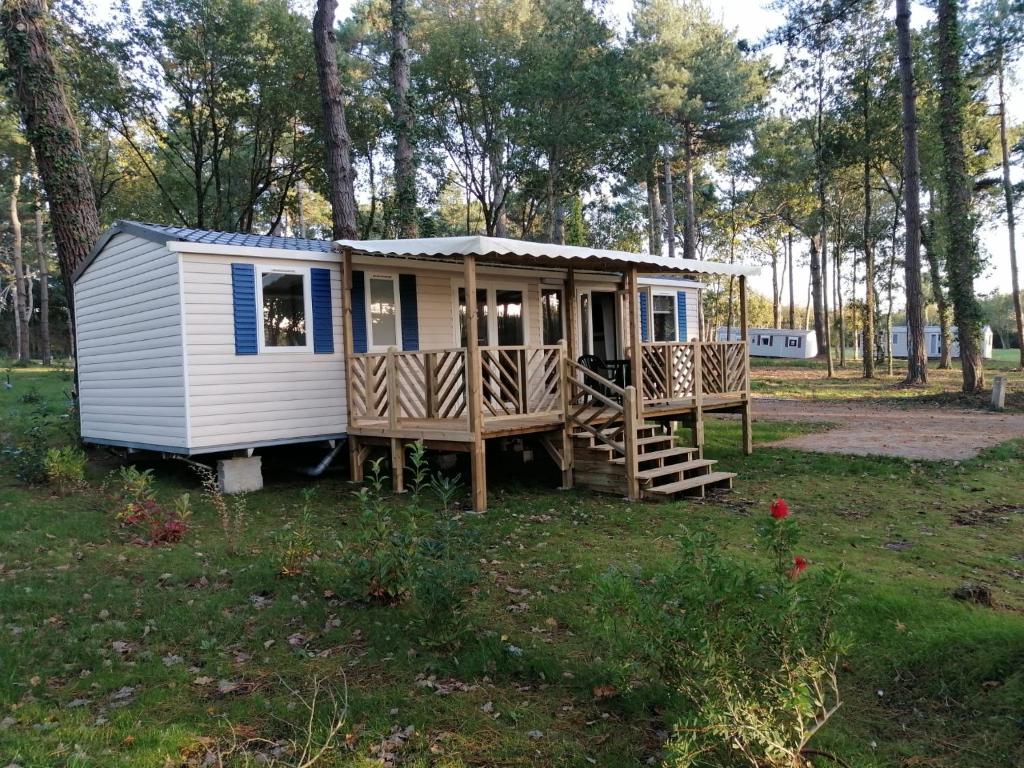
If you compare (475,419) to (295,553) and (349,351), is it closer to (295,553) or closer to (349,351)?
(349,351)

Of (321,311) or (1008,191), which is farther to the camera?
(1008,191)

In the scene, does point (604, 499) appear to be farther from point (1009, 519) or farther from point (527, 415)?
point (1009, 519)

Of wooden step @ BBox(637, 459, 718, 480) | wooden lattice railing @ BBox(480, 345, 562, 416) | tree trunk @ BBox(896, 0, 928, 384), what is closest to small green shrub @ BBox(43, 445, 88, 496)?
wooden lattice railing @ BBox(480, 345, 562, 416)

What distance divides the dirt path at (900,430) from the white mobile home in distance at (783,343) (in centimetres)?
2233

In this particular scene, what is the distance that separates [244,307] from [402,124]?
925cm

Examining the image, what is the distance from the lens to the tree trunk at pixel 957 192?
1579 centimetres

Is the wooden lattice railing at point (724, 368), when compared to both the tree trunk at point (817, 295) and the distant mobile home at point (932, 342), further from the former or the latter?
the distant mobile home at point (932, 342)

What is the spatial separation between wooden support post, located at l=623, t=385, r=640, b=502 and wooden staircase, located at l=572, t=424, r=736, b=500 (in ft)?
0.13

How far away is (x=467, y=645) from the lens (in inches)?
168

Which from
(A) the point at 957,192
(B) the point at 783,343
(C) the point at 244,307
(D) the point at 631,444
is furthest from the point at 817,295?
(C) the point at 244,307

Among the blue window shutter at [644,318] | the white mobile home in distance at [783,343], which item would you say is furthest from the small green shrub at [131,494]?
the white mobile home in distance at [783,343]

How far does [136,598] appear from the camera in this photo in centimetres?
508

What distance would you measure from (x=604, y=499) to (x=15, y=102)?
36.8ft

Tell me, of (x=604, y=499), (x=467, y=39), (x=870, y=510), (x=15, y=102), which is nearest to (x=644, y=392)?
(x=604, y=499)
